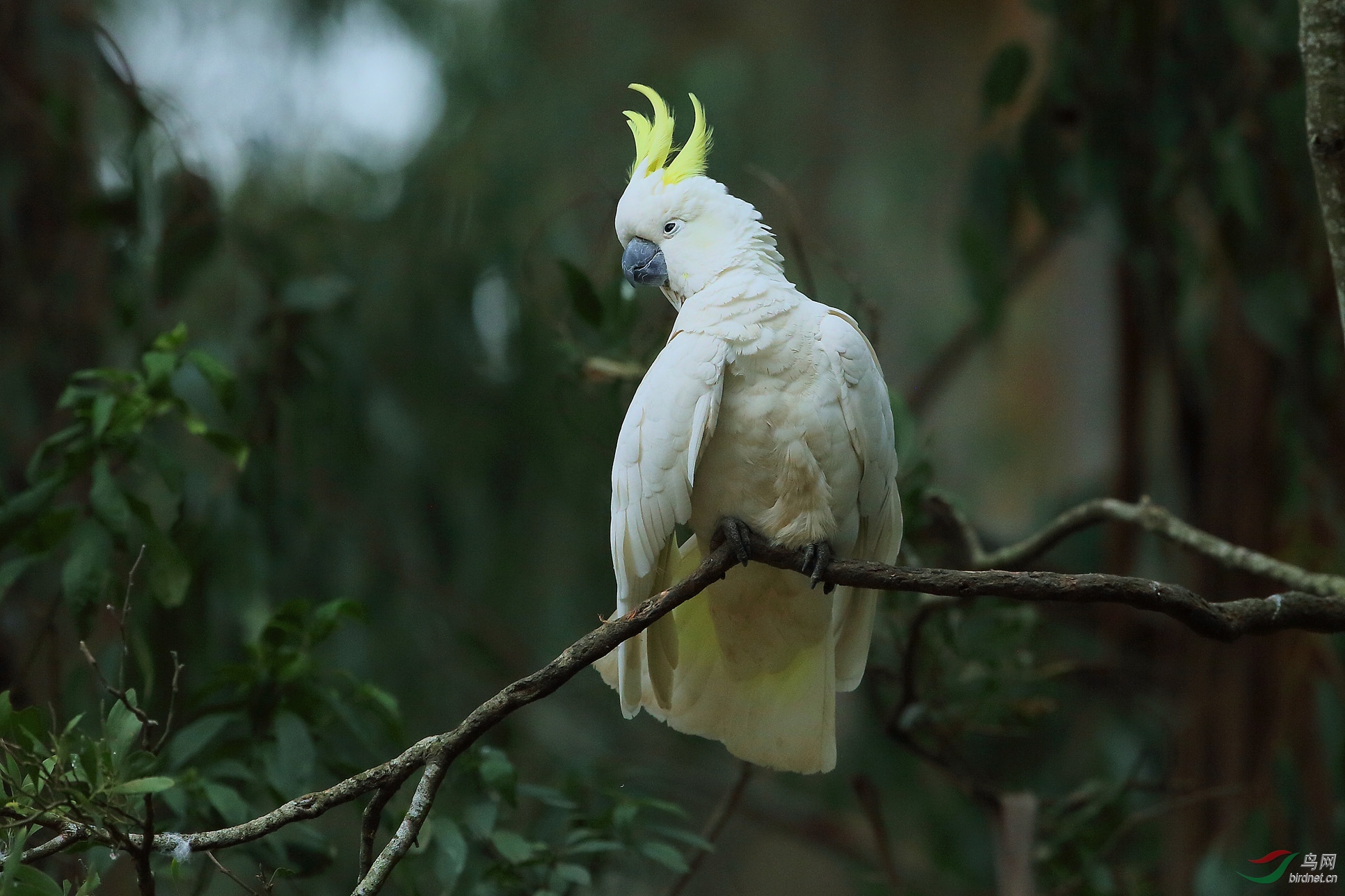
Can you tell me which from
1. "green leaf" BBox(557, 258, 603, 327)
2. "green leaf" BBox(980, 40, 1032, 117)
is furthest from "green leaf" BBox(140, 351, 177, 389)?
"green leaf" BBox(980, 40, 1032, 117)

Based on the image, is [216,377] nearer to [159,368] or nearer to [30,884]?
[159,368]

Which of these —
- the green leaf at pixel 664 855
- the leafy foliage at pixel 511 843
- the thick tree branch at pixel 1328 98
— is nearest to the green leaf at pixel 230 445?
the leafy foliage at pixel 511 843

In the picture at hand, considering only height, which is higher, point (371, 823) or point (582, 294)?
point (582, 294)

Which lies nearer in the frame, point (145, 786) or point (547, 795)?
point (145, 786)

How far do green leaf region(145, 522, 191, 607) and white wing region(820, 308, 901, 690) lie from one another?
95cm

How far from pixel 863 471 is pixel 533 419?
6.65 ft

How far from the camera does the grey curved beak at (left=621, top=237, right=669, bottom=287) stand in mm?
1479

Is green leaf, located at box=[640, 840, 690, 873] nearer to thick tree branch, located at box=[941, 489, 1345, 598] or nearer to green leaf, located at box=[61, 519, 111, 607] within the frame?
thick tree branch, located at box=[941, 489, 1345, 598]

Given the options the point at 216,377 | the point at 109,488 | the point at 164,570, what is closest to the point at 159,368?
the point at 216,377

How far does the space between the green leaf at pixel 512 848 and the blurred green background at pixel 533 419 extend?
Answer: 0.04 m

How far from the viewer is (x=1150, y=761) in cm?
316

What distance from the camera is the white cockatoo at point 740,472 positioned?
1354mm

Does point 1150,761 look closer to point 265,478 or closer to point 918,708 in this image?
point 918,708

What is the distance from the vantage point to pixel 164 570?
1617 mm
